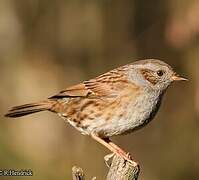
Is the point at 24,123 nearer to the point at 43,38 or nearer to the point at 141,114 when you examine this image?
the point at 43,38

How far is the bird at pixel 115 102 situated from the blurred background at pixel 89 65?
2.09m

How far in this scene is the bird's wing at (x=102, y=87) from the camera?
6.89m

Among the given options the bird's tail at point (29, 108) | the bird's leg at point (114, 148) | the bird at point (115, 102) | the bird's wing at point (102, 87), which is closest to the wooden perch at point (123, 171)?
the bird's leg at point (114, 148)

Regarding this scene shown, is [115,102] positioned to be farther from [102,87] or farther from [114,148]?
[114,148]

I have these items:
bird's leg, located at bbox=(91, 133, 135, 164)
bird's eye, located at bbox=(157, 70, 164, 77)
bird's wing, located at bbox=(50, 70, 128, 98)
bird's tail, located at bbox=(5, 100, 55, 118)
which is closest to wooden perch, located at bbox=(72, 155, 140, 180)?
bird's leg, located at bbox=(91, 133, 135, 164)

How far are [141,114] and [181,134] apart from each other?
2.93 metres

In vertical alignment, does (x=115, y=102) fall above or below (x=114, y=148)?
above

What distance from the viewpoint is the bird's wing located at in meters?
6.89

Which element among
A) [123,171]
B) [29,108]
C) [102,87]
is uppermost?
[102,87]

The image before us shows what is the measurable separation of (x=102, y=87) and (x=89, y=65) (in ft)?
9.96

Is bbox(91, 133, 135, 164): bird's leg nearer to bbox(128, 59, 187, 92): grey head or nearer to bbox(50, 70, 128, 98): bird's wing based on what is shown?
bbox(50, 70, 128, 98): bird's wing

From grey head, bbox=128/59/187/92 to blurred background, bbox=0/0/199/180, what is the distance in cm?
214

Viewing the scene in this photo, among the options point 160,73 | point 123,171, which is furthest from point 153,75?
point 123,171

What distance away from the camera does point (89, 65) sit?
997cm
